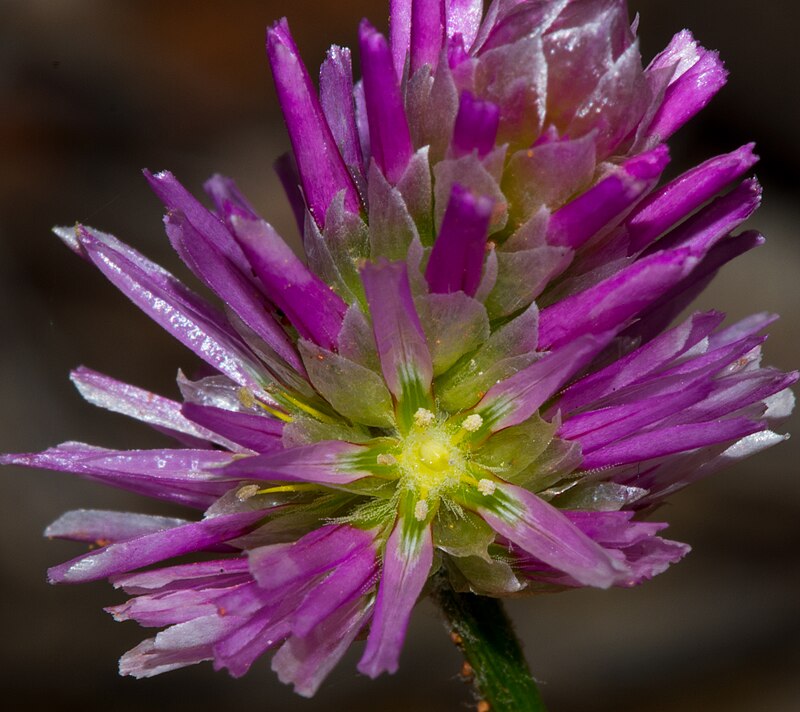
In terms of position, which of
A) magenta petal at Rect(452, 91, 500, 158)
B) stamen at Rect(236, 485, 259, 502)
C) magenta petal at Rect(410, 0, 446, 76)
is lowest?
stamen at Rect(236, 485, 259, 502)

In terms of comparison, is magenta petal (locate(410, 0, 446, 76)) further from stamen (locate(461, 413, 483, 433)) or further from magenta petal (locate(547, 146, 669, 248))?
stamen (locate(461, 413, 483, 433))

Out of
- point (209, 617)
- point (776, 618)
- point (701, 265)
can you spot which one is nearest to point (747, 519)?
point (776, 618)

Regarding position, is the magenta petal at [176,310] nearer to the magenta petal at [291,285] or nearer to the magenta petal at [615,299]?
the magenta petal at [291,285]

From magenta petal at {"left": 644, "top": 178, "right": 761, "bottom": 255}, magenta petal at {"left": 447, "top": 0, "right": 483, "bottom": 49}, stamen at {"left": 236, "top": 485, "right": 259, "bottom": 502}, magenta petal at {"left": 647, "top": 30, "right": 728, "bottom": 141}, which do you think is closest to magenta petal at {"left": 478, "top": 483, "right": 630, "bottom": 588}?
stamen at {"left": 236, "top": 485, "right": 259, "bottom": 502}

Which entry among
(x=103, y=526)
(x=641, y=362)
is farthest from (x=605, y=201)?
(x=103, y=526)

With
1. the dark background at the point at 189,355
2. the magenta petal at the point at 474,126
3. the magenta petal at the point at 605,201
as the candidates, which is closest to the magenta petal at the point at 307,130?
the magenta petal at the point at 474,126

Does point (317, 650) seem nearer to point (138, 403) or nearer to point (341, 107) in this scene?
point (138, 403)
